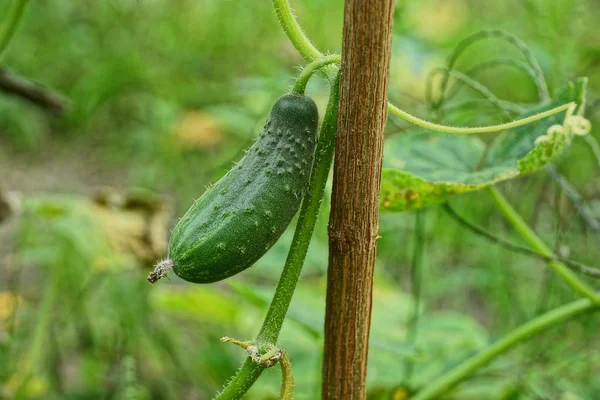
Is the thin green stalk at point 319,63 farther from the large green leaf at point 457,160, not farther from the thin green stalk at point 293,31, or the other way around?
the large green leaf at point 457,160

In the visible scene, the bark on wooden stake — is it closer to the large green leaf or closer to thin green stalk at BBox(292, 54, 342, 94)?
thin green stalk at BBox(292, 54, 342, 94)

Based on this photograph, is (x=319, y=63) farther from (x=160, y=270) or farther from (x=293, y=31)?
(x=160, y=270)

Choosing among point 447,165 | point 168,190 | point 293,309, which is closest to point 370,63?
point 447,165

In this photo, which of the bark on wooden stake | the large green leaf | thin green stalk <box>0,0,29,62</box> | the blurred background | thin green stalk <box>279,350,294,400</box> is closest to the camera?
the bark on wooden stake

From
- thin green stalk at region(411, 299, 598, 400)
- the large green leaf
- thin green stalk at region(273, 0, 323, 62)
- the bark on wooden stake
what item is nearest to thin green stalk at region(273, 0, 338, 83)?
thin green stalk at region(273, 0, 323, 62)

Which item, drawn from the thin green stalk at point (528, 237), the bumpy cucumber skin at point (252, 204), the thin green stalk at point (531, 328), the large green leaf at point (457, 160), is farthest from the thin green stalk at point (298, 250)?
the thin green stalk at point (531, 328)

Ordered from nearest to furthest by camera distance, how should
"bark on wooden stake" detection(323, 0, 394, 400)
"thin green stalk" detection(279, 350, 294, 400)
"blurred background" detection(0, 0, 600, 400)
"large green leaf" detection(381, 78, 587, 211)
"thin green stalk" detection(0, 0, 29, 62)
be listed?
"bark on wooden stake" detection(323, 0, 394, 400) < "thin green stalk" detection(279, 350, 294, 400) < "large green leaf" detection(381, 78, 587, 211) < "thin green stalk" detection(0, 0, 29, 62) < "blurred background" detection(0, 0, 600, 400)
